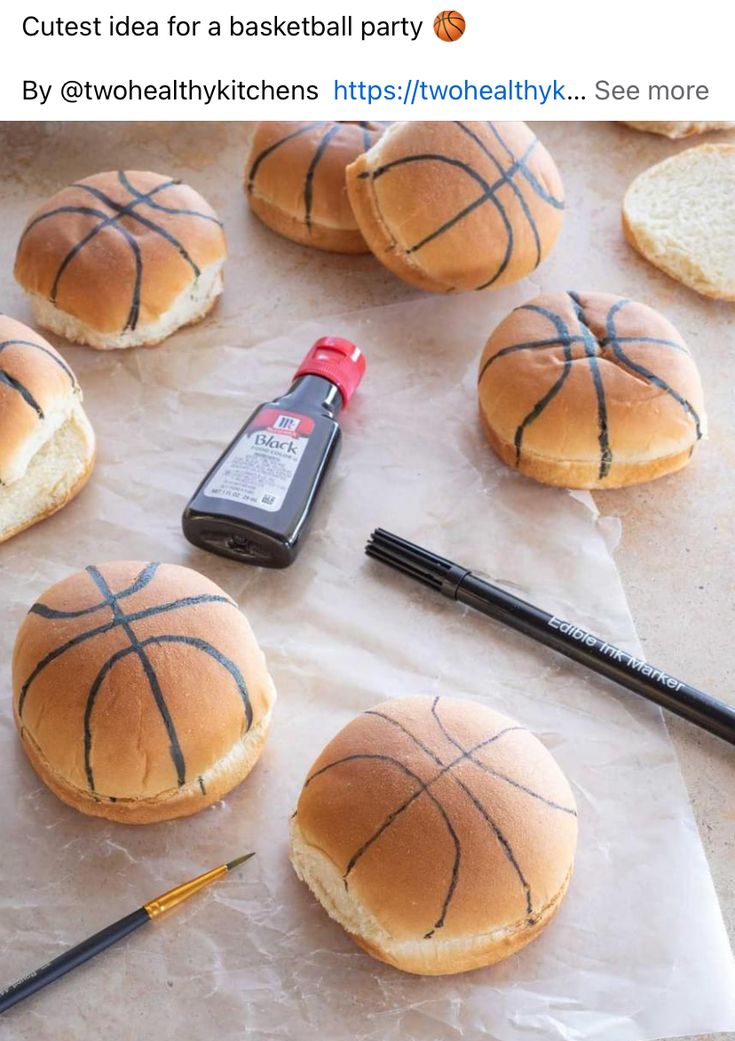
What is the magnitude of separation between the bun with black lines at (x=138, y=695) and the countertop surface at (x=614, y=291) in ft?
2.20

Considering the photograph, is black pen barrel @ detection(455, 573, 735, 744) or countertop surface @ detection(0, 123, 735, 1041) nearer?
black pen barrel @ detection(455, 573, 735, 744)

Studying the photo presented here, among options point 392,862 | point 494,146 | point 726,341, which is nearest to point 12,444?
point 392,862

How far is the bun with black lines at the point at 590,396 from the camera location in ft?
6.45

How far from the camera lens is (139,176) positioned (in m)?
2.27

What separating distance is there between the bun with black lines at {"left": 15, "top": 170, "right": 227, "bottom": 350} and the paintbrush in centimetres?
103

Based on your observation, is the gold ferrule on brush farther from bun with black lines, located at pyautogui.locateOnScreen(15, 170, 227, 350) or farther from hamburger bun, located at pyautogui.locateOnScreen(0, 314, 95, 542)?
bun with black lines, located at pyautogui.locateOnScreen(15, 170, 227, 350)

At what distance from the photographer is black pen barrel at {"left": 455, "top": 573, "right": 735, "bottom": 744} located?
1.77m

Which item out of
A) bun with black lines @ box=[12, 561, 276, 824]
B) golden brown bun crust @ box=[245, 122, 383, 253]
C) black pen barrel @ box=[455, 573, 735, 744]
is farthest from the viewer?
golden brown bun crust @ box=[245, 122, 383, 253]

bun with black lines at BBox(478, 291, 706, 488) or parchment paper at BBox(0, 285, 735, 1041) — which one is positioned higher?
bun with black lines at BBox(478, 291, 706, 488)

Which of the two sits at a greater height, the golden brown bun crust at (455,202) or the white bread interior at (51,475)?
the golden brown bun crust at (455,202)

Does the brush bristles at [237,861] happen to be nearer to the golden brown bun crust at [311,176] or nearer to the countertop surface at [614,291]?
the countertop surface at [614,291]
